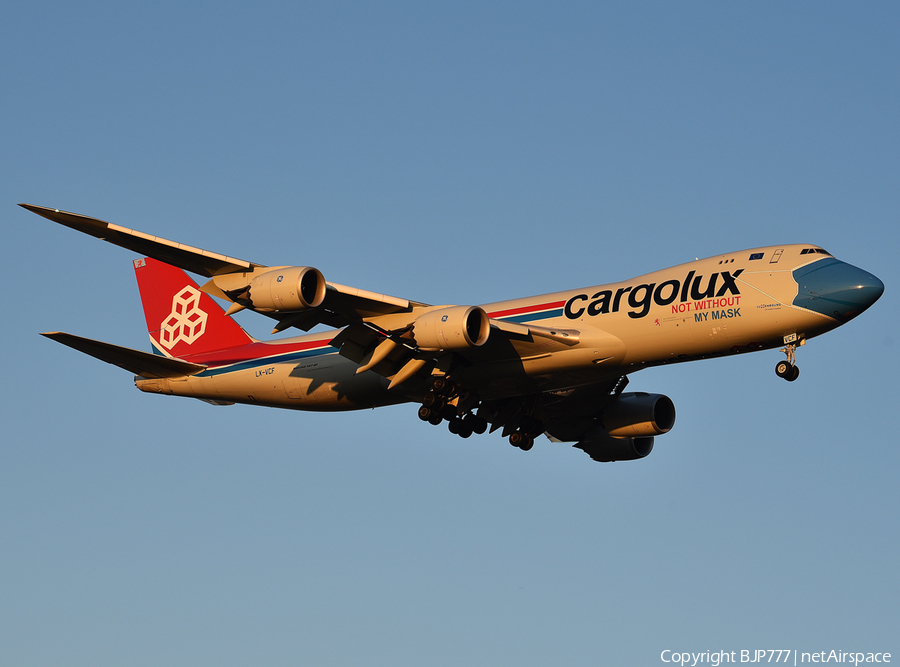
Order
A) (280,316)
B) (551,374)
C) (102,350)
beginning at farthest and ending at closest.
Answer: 1. (102,350)
2. (551,374)
3. (280,316)

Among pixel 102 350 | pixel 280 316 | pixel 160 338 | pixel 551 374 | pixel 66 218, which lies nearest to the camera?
pixel 66 218

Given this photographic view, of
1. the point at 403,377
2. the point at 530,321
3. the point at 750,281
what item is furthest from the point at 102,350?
the point at 750,281

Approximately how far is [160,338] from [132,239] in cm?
1315

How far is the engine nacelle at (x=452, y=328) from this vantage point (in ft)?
101

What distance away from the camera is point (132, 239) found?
98.6 feet

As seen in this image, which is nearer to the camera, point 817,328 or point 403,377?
point 817,328

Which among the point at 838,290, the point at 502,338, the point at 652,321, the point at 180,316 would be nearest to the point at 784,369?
the point at 838,290

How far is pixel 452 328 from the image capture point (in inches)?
1217

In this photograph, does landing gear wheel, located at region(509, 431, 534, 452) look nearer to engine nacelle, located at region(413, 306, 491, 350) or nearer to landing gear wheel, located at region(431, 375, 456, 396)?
landing gear wheel, located at region(431, 375, 456, 396)

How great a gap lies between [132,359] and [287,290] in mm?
10188

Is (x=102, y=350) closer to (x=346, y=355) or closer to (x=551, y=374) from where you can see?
(x=346, y=355)

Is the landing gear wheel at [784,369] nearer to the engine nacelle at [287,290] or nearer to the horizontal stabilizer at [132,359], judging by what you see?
the engine nacelle at [287,290]

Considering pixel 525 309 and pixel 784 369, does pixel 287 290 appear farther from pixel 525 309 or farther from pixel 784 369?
pixel 784 369

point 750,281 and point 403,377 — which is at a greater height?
point 750,281
